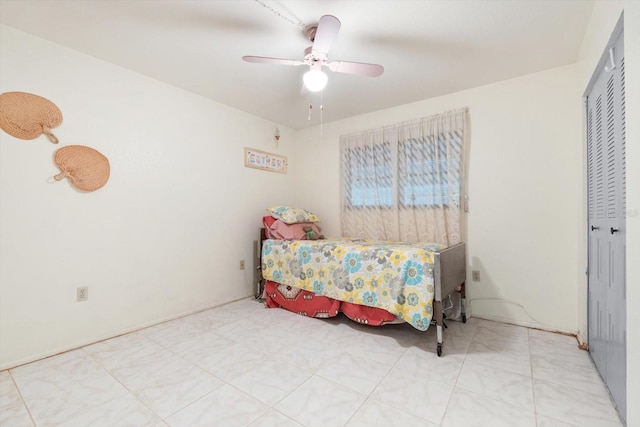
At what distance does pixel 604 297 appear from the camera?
159 cm

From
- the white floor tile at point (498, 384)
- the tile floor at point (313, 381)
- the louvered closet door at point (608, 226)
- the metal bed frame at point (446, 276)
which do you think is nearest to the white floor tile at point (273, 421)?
the tile floor at point (313, 381)

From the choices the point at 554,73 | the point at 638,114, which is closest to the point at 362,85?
the point at 554,73

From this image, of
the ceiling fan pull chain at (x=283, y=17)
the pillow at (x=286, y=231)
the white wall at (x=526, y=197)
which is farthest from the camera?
the pillow at (x=286, y=231)

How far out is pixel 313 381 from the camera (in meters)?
1.64

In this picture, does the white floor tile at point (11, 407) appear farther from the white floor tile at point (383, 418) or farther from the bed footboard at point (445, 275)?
the bed footboard at point (445, 275)

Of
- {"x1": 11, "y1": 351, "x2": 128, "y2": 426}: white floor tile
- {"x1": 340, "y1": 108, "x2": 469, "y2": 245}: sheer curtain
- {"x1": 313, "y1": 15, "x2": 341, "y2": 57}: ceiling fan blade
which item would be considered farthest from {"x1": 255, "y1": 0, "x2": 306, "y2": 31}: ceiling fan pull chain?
{"x1": 11, "y1": 351, "x2": 128, "y2": 426}: white floor tile

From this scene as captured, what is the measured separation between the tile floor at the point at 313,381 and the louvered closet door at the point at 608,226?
0.64 feet

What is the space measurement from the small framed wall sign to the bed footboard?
243 cm

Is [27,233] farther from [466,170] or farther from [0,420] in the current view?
[466,170]

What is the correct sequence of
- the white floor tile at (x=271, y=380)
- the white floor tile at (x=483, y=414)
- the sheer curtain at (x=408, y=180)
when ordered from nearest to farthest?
the white floor tile at (x=483, y=414)
the white floor tile at (x=271, y=380)
the sheer curtain at (x=408, y=180)

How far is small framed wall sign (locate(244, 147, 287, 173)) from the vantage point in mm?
3416

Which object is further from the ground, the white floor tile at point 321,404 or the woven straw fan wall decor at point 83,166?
the woven straw fan wall decor at point 83,166

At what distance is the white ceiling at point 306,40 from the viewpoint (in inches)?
65.3

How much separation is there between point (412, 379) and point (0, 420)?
215cm
